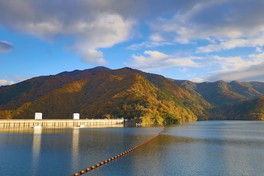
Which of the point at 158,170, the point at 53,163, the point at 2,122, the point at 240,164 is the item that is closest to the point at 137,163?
the point at 158,170

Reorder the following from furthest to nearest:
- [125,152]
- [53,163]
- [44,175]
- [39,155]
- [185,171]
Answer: [125,152], [39,155], [53,163], [185,171], [44,175]

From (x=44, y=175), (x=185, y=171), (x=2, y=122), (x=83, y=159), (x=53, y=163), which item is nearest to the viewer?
(x=44, y=175)

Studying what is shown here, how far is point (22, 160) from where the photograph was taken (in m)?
57.8

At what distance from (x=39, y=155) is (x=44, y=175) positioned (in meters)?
20.0

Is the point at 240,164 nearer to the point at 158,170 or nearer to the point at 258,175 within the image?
the point at 258,175

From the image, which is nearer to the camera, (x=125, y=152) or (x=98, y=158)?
(x=98, y=158)

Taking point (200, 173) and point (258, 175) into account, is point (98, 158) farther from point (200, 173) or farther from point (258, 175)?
point (258, 175)

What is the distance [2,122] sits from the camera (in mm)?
187125

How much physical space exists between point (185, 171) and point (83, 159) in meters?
22.2

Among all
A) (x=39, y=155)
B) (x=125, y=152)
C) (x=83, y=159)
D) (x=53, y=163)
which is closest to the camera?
(x=53, y=163)

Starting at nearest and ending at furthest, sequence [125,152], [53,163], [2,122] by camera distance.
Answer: [53,163], [125,152], [2,122]

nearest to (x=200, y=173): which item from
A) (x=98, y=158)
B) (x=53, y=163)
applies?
(x=98, y=158)

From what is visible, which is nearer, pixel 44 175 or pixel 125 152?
pixel 44 175

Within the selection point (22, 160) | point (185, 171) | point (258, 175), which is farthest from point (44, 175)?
point (258, 175)
